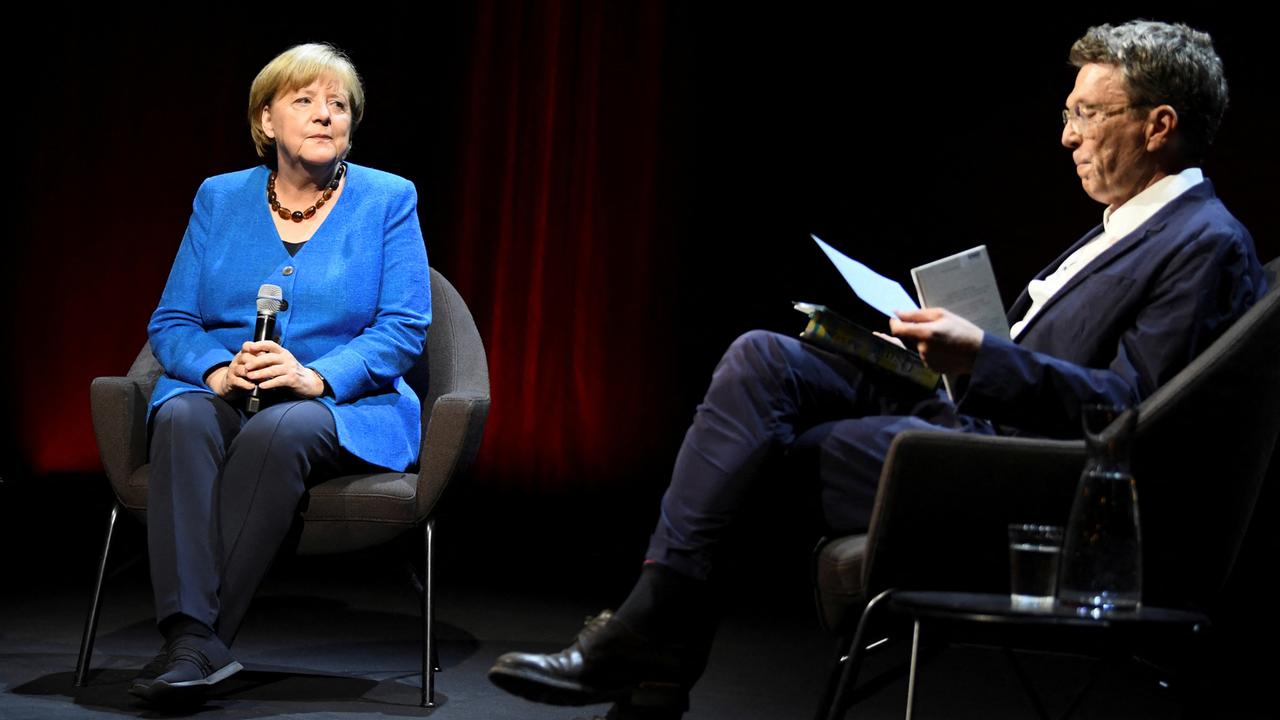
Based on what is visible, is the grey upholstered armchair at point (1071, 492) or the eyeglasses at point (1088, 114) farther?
the eyeglasses at point (1088, 114)

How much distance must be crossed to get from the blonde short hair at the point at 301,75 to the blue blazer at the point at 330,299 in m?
0.18

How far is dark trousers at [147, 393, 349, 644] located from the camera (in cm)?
232

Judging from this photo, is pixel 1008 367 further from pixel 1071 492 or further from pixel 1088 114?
pixel 1088 114

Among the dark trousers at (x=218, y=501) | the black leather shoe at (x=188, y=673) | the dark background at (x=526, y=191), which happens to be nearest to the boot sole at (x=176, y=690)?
the black leather shoe at (x=188, y=673)

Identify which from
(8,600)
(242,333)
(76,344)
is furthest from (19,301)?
(242,333)

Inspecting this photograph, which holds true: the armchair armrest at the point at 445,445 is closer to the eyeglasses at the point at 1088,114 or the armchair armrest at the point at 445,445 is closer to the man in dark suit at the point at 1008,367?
the man in dark suit at the point at 1008,367

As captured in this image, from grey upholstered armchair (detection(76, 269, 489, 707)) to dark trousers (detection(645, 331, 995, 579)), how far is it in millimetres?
755

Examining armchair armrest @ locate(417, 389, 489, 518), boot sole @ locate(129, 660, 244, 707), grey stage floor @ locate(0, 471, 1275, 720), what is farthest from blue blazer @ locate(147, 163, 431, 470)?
boot sole @ locate(129, 660, 244, 707)

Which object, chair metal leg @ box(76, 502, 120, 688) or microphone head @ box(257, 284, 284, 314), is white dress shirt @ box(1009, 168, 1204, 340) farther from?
chair metal leg @ box(76, 502, 120, 688)

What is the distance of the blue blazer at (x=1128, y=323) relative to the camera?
178cm

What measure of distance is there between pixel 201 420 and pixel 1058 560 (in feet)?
5.06

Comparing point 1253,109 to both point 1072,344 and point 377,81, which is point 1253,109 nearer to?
point 1072,344

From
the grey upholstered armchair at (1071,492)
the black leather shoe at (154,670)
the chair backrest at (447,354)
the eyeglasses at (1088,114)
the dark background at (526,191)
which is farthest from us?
the dark background at (526,191)

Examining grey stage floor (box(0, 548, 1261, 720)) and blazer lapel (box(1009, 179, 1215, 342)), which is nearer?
blazer lapel (box(1009, 179, 1215, 342))
